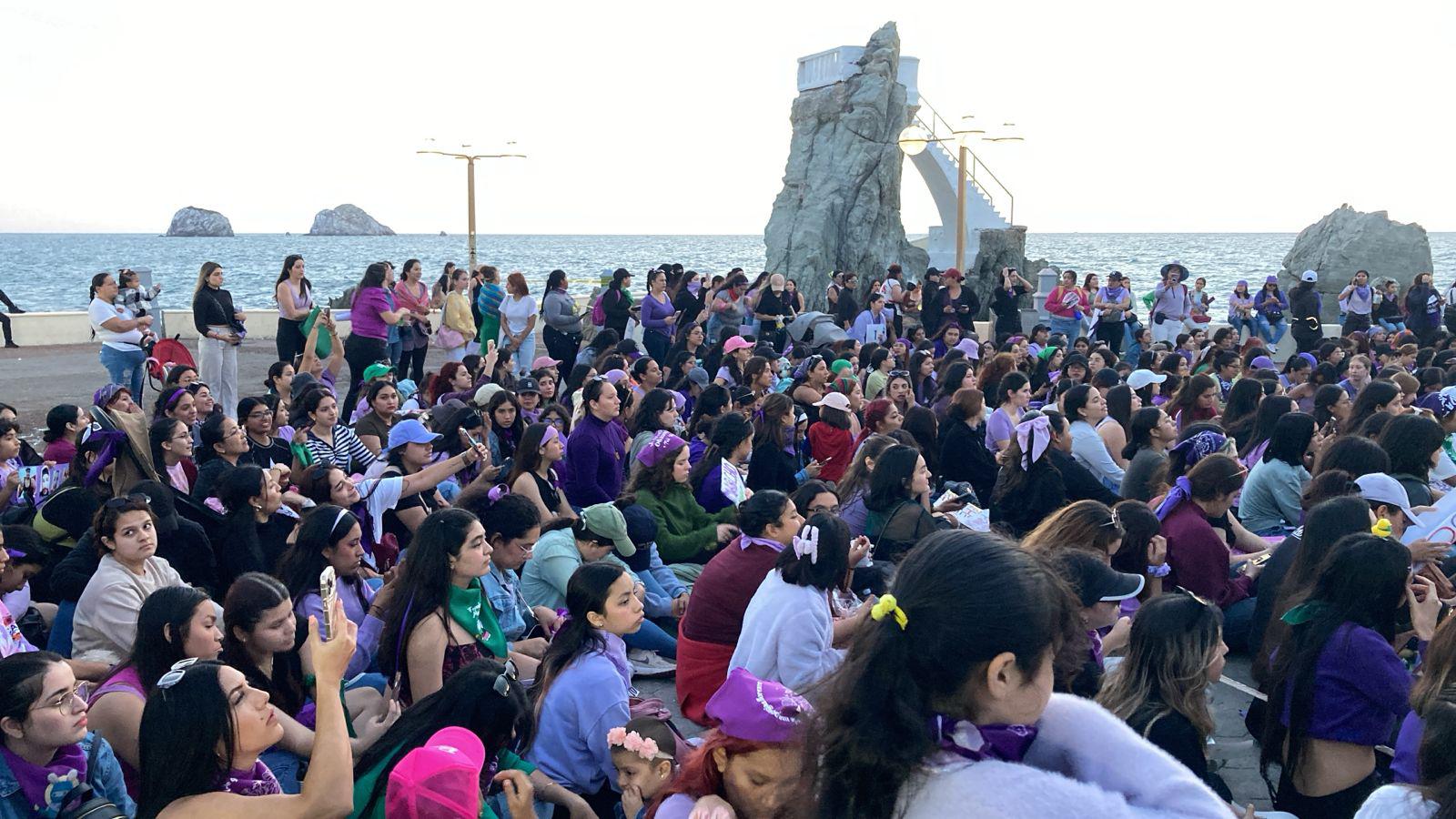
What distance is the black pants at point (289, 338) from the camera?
1166 centimetres

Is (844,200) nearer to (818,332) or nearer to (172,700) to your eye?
(818,332)

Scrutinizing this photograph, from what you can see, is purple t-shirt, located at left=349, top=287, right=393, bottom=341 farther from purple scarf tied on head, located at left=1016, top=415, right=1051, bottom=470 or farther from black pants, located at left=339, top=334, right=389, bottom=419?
purple scarf tied on head, located at left=1016, top=415, right=1051, bottom=470

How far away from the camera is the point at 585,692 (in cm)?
431

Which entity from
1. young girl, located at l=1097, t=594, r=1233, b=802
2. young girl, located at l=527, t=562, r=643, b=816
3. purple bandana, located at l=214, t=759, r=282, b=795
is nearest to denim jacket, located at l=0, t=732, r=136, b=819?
purple bandana, located at l=214, t=759, r=282, b=795

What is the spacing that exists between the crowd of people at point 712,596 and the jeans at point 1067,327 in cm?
661

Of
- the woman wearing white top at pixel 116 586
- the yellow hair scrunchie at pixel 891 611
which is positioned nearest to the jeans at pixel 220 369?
the woman wearing white top at pixel 116 586

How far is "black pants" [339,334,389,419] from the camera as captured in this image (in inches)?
467

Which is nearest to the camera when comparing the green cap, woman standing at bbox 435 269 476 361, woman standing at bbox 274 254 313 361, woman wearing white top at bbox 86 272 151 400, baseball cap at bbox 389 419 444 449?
the green cap

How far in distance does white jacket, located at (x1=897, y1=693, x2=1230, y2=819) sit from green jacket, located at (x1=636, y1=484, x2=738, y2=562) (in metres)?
5.60

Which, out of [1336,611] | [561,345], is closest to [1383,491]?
[1336,611]

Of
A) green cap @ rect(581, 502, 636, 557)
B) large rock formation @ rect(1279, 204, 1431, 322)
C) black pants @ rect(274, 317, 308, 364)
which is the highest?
large rock formation @ rect(1279, 204, 1431, 322)

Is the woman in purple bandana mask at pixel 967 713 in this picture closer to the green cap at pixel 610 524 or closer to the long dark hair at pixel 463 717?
the long dark hair at pixel 463 717

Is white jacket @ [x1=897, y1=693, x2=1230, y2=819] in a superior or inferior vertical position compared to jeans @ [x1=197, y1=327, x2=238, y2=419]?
superior

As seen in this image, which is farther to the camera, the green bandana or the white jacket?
the green bandana
